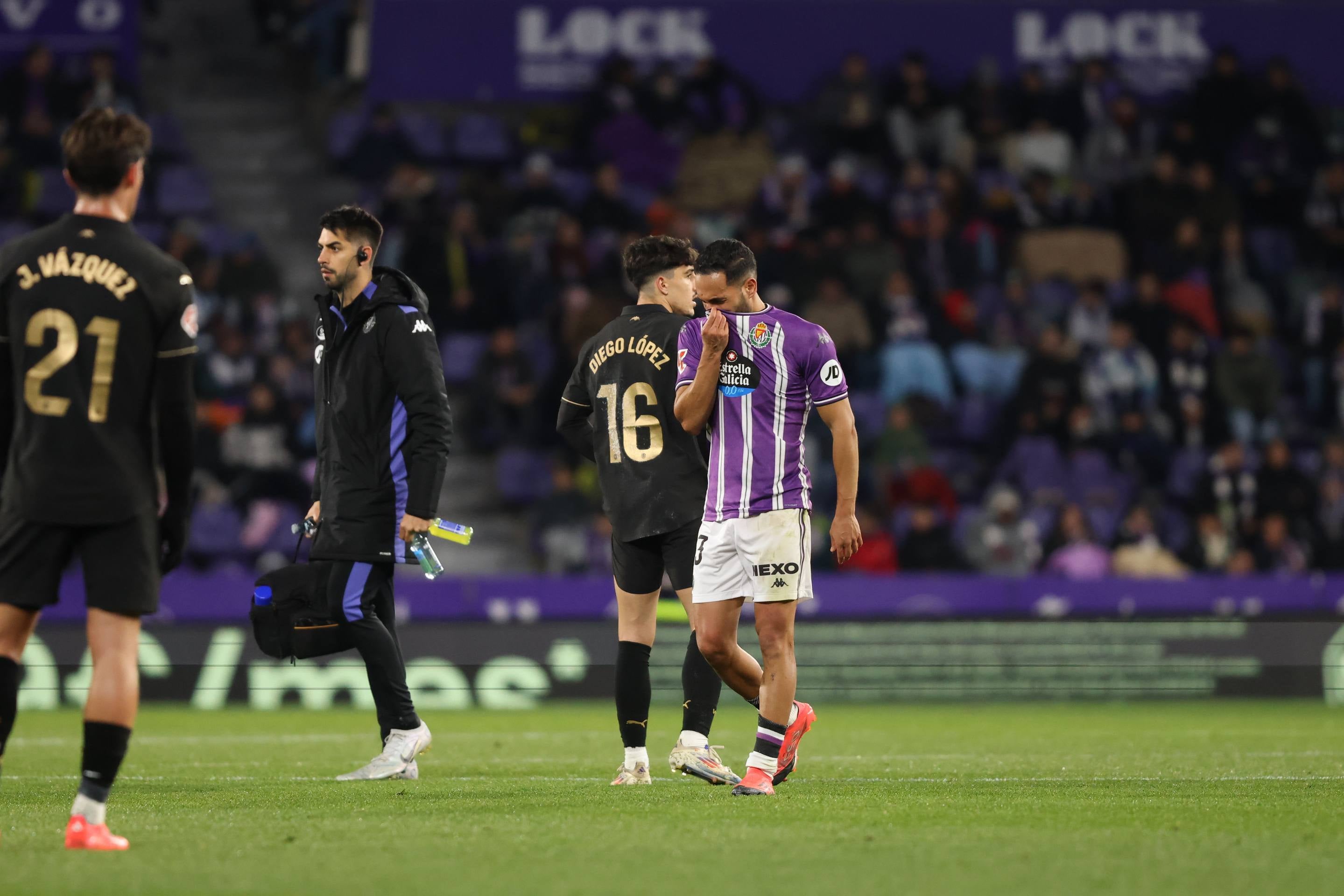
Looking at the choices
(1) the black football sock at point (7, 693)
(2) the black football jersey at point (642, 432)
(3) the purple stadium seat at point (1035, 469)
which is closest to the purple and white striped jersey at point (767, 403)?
(2) the black football jersey at point (642, 432)

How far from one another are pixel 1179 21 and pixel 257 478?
39.7 feet

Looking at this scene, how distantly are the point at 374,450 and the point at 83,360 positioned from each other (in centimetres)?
241

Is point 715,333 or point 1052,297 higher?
point 715,333

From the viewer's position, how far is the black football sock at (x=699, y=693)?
25.4ft

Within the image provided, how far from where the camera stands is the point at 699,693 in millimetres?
7773

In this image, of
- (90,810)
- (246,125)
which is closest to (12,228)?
(246,125)

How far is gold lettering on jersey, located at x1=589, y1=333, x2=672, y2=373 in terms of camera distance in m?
7.86

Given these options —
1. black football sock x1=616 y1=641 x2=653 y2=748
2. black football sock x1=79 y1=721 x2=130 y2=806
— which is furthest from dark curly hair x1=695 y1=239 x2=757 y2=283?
black football sock x1=79 y1=721 x2=130 y2=806

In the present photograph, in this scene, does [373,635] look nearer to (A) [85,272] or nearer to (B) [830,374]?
(B) [830,374]

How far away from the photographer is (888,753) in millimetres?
9555

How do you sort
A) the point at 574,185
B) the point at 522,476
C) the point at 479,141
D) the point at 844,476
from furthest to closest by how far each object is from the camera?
the point at 479,141, the point at 574,185, the point at 522,476, the point at 844,476

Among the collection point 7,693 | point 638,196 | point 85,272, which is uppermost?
point 638,196

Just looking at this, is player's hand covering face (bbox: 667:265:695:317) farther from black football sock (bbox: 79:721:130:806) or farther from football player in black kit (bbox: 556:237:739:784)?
black football sock (bbox: 79:721:130:806)

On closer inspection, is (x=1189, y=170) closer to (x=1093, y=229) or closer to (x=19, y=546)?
(x=1093, y=229)
